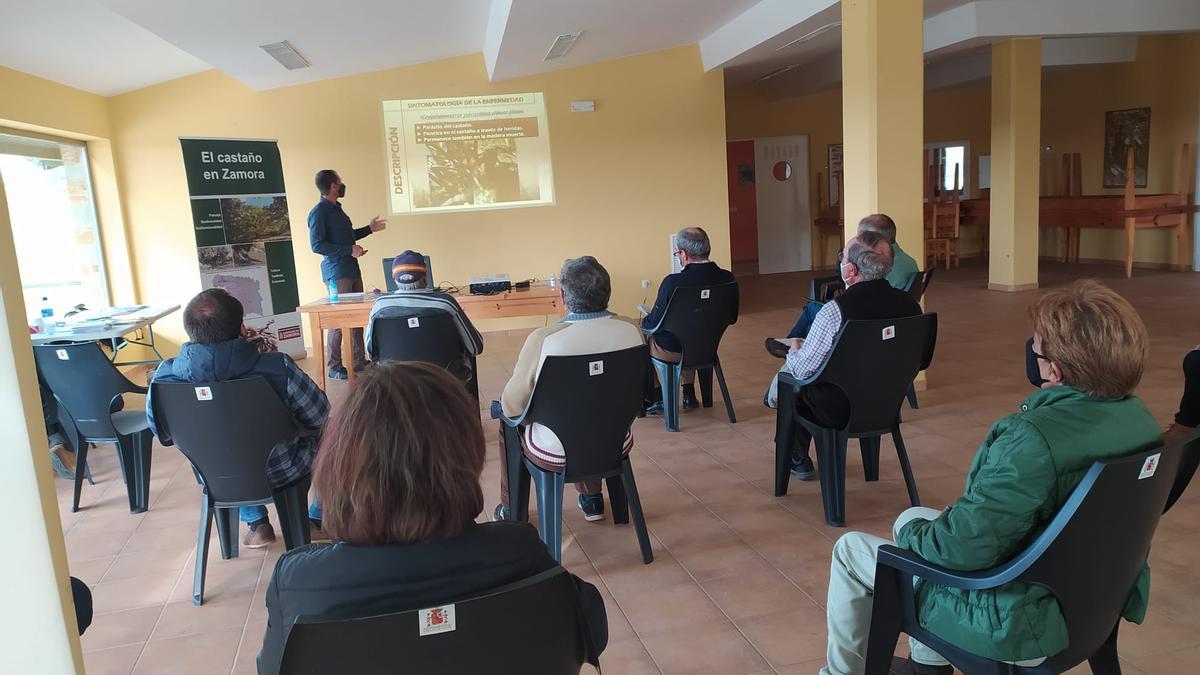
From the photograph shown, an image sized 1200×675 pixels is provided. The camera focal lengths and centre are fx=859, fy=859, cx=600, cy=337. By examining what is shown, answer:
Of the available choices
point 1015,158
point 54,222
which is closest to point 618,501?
point 54,222

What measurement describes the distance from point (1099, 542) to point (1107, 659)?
17.6 inches

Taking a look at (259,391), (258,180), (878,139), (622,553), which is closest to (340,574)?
(259,391)

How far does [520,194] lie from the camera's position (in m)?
8.85

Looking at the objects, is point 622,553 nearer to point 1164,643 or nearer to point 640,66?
point 1164,643

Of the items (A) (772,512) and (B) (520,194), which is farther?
(B) (520,194)

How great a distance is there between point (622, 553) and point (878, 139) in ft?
11.5

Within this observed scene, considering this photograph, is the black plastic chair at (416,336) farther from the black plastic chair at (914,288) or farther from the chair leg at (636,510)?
the black plastic chair at (914,288)

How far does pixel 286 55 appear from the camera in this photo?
6980 millimetres

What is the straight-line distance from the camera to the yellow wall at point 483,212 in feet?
26.5

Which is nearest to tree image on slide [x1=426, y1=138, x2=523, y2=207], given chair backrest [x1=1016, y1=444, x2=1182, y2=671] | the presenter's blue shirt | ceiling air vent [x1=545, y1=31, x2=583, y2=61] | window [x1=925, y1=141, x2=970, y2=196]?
ceiling air vent [x1=545, y1=31, x2=583, y2=61]

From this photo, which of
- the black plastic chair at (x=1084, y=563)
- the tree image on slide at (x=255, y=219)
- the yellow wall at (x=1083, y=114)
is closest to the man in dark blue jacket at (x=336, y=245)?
the tree image on slide at (x=255, y=219)

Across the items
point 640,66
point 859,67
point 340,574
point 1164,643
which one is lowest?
point 1164,643

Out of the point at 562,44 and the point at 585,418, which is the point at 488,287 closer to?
the point at 562,44

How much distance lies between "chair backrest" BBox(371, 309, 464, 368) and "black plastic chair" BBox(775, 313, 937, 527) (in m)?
1.83
